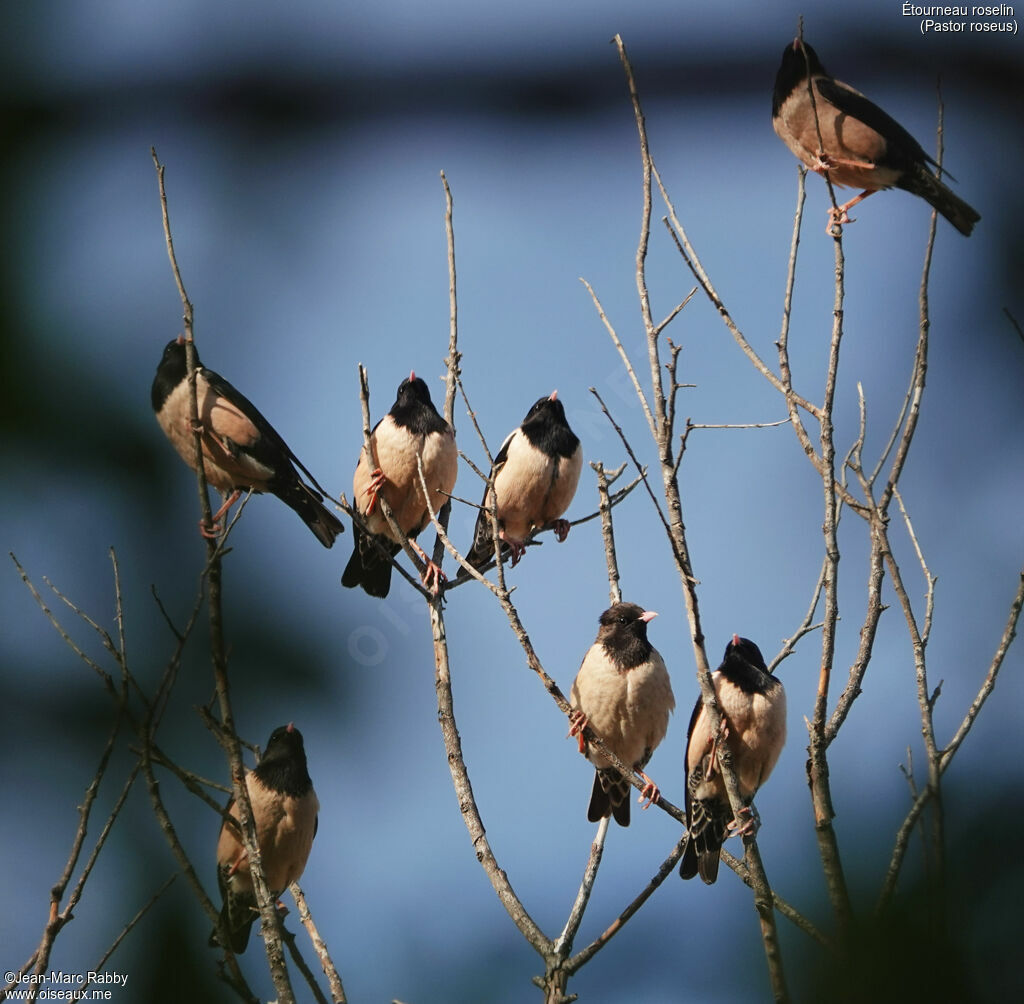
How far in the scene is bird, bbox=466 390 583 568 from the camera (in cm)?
621

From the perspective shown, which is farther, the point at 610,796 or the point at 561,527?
the point at 561,527

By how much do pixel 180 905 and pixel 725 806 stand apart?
13.9 ft

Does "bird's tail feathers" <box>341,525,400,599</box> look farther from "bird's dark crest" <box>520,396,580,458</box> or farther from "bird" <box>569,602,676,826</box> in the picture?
"bird" <box>569,602,676,826</box>

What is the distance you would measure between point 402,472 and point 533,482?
72 cm

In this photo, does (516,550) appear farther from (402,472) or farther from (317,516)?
(317,516)

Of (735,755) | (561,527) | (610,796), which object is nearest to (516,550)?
(561,527)

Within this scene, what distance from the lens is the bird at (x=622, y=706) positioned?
195 inches

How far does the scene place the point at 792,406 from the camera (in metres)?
3.44

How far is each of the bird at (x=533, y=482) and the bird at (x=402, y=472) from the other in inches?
12.8

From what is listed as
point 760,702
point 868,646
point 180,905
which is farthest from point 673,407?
point 180,905

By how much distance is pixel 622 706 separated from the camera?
16.2 ft

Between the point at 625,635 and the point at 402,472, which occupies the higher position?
the point at 402,472

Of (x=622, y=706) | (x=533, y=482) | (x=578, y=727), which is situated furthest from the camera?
(x=533, y=482)

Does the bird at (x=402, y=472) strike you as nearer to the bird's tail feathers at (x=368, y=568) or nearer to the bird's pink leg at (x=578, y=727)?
the bird's tail feathers at (x=368, y=568)
